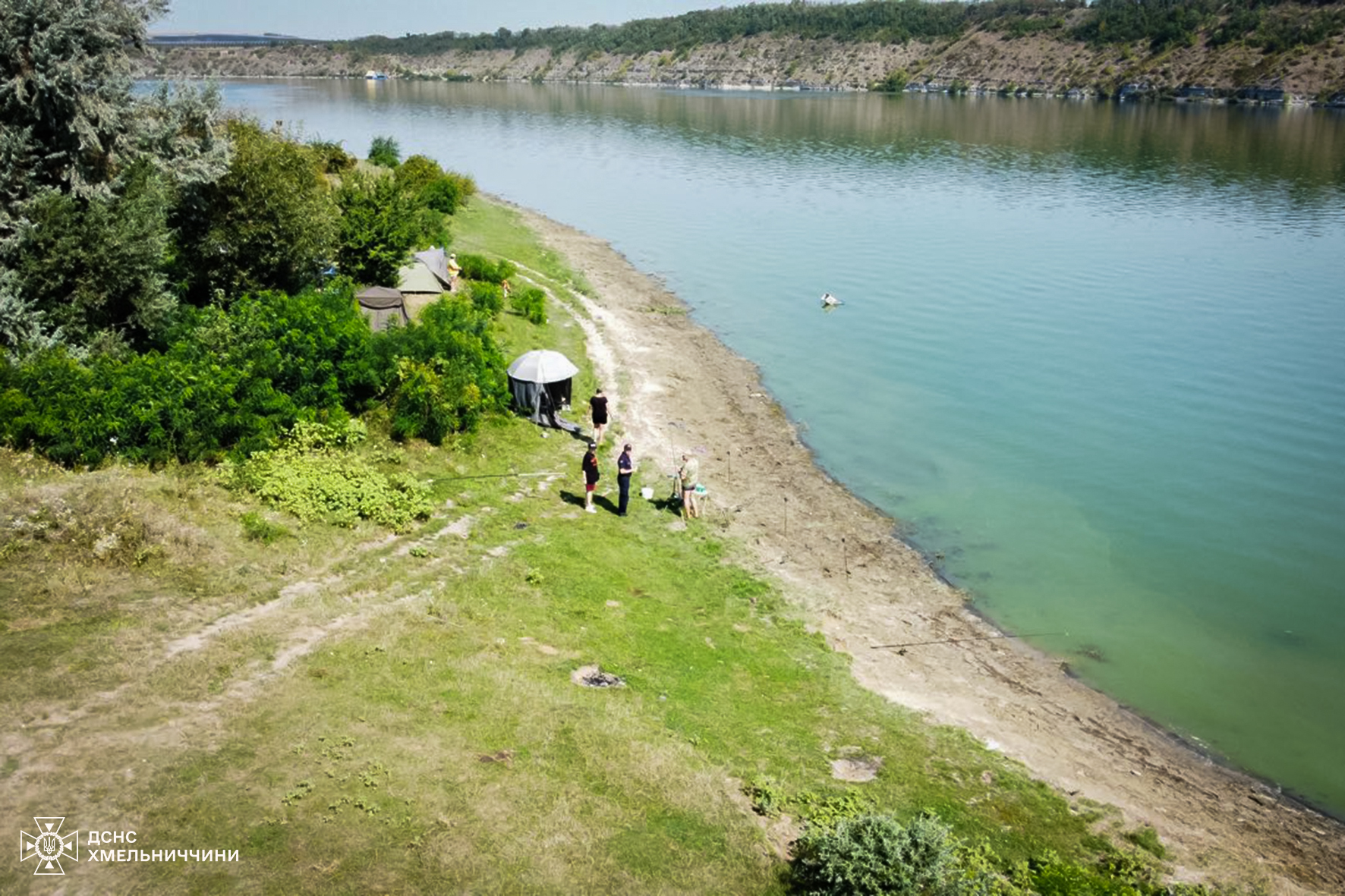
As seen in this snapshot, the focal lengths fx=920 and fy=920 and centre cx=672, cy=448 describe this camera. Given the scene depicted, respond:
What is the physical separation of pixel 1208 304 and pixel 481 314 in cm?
3604

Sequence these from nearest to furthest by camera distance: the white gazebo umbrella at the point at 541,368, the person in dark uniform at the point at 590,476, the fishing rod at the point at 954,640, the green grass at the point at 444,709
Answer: the green grass at the point at 444,709 < the fishing rod at the point at 954,640 < the person in dark uniform at the point at 590,476 < the white gazebo umbrella at the point at 541,368

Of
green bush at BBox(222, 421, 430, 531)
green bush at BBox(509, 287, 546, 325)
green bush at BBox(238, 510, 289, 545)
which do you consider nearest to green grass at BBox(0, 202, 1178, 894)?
green bush at BBox(238, 510, 289, 545)

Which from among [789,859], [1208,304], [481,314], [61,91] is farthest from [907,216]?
[789,859]

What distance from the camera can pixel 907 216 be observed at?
69.1m

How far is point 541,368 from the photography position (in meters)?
26.7

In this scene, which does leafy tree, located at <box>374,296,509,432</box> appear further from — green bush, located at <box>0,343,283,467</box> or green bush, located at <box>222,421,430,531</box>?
green bush, located at <box>0,343,283,467</box>

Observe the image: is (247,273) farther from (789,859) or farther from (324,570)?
(789,859)

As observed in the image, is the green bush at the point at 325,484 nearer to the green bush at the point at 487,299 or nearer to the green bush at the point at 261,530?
the green bush at the point at 261,530

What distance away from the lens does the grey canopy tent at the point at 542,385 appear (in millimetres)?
26703

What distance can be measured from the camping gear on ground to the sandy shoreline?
7.23m

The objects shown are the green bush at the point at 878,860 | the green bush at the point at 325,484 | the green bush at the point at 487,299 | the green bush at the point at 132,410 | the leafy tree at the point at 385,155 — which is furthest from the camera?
the leafy tree at the point at 385,155

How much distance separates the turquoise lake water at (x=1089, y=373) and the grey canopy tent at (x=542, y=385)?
27.5 feet

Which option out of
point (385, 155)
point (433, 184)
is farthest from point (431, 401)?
point (385, 155)

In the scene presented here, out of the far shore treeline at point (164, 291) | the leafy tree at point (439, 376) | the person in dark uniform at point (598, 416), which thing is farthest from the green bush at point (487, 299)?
the person in dark uniform at point (598, 416)
